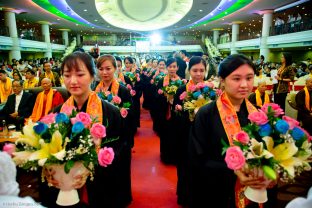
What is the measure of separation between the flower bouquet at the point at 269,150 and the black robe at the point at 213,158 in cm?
24

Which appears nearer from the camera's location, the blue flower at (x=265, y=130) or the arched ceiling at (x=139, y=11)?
the blue flower at (x=265, y=130)

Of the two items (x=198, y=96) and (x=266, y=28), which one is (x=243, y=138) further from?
(x=266, y=28)

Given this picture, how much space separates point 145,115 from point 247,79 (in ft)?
21.8

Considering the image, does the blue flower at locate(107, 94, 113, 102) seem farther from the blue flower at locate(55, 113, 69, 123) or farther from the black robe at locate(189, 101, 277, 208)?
the blue flower at locate(55, 113, 69, 123)

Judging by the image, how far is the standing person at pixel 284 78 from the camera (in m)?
5.99

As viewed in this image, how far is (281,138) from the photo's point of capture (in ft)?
4.75

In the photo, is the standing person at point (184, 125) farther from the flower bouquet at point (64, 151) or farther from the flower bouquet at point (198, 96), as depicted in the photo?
the flower bouquet at point (64, 151)

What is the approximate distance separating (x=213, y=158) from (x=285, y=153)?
0.51 meters

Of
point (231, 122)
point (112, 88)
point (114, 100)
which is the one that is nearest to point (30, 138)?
point (231, 122)

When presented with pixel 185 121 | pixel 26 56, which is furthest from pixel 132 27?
pixel 185 121

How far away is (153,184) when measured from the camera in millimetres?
3625

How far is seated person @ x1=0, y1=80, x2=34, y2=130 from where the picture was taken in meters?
5.02

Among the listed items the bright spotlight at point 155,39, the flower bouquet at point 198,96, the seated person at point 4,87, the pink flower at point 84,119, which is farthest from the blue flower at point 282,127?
the bright spotlight at point 155,39

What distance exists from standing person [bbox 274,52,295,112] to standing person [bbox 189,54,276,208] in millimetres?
4706
